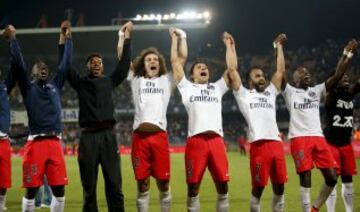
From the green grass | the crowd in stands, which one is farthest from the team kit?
the crowd in stands

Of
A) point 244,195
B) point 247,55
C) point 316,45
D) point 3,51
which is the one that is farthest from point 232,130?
point 244,195

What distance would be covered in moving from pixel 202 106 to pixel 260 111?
1048mm

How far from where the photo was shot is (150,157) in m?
7.62

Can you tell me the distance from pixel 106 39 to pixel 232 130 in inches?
599

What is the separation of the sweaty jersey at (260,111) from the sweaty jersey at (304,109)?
576 millimetres

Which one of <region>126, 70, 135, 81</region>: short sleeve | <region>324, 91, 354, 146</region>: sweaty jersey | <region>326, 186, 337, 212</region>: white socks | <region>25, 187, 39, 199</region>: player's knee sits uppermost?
<region>126, 70, 135, 81</region>: short sleeve

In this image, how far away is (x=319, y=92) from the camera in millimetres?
8875

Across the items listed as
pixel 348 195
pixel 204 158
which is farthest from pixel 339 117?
pixel 204 158

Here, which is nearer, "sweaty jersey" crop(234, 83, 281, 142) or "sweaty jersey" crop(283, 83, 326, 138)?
"sweaty jersey" crop(234, 83, 281, 142)

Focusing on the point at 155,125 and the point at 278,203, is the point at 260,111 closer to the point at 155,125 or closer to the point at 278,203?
the point at 278,203

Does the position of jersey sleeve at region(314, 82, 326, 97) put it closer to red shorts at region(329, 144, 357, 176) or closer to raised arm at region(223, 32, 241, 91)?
red shorts at region(329, 144, 357, 176)

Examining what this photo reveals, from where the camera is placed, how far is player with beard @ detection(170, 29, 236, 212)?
754cm

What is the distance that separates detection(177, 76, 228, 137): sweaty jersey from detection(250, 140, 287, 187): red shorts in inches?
27.3

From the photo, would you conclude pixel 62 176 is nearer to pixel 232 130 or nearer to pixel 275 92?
pixel 275 92
